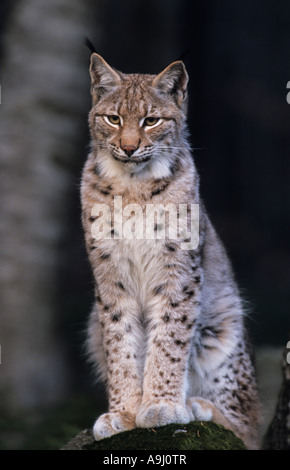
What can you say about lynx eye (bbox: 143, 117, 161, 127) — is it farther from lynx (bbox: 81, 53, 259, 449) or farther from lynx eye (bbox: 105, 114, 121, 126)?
lynx eye (bbox: 105, 114, 121, 126)

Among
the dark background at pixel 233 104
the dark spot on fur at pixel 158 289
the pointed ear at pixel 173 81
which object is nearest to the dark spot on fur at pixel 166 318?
the dark spot on fur at pixel 158 289

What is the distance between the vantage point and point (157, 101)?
156 inches

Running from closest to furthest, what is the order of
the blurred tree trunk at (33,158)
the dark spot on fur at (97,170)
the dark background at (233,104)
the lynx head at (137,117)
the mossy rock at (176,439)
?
the mossy rock at (176,439)
the lynx head at (137,117)
the dark spot on fur at (97,170)
the blurred tree trunk at (33,158)
the dark background at (233,104)

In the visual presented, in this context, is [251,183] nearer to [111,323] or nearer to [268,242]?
[268,242]

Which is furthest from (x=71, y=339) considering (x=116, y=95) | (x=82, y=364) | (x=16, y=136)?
(x=116, y=95)

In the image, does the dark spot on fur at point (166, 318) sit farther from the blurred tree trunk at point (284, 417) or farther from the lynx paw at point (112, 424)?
the blurred tree trunk at point (284, 417)

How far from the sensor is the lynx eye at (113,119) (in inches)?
155

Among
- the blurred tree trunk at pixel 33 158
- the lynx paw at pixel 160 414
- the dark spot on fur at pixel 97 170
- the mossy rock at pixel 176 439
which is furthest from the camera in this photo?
the blurred tree trunk at pixel 33 158

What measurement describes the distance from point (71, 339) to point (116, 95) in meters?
3.63

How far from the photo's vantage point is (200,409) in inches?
158

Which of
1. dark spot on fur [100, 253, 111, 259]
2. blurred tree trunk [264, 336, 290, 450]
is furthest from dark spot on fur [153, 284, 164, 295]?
blurred tree trunk [264, 336, 290, 450]

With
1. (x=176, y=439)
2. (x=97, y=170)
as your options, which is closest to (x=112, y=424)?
(x=176, y=439)

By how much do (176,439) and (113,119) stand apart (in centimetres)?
184

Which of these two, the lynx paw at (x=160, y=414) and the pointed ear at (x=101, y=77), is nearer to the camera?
the lynx paw at (x=160, y=414)
